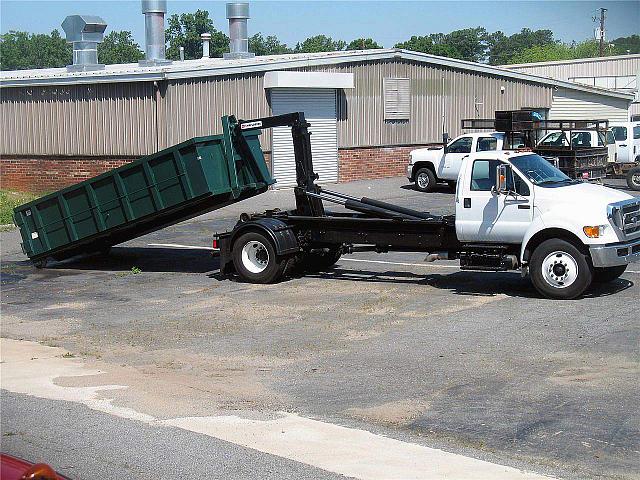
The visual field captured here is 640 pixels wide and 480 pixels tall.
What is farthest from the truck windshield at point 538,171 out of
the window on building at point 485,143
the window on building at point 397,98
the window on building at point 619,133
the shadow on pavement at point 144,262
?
the window on building at point 397,98

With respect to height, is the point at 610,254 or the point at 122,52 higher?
the point at 122,52

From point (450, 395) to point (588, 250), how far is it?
5.27 metres

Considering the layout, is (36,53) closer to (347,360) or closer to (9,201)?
(9,201)

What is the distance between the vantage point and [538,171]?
15305mm

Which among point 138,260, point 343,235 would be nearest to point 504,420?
point 343,235

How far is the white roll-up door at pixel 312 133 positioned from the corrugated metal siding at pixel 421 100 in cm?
50

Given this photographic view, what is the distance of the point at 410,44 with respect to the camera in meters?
114

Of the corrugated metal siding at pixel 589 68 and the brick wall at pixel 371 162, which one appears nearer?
the brick wall at pixel 371 162

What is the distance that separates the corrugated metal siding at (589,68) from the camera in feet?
193

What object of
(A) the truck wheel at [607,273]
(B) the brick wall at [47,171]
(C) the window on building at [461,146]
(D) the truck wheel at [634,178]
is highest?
(C) the window on building at [461,146]

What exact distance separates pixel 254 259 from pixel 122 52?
351 feet

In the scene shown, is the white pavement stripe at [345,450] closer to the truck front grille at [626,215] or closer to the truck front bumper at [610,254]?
the truck front bumper at [610,254]

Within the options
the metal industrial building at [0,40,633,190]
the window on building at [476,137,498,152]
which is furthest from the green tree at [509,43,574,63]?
the window on building at [476,137,498,152]

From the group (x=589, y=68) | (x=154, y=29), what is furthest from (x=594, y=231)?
(x=589, y=68)
